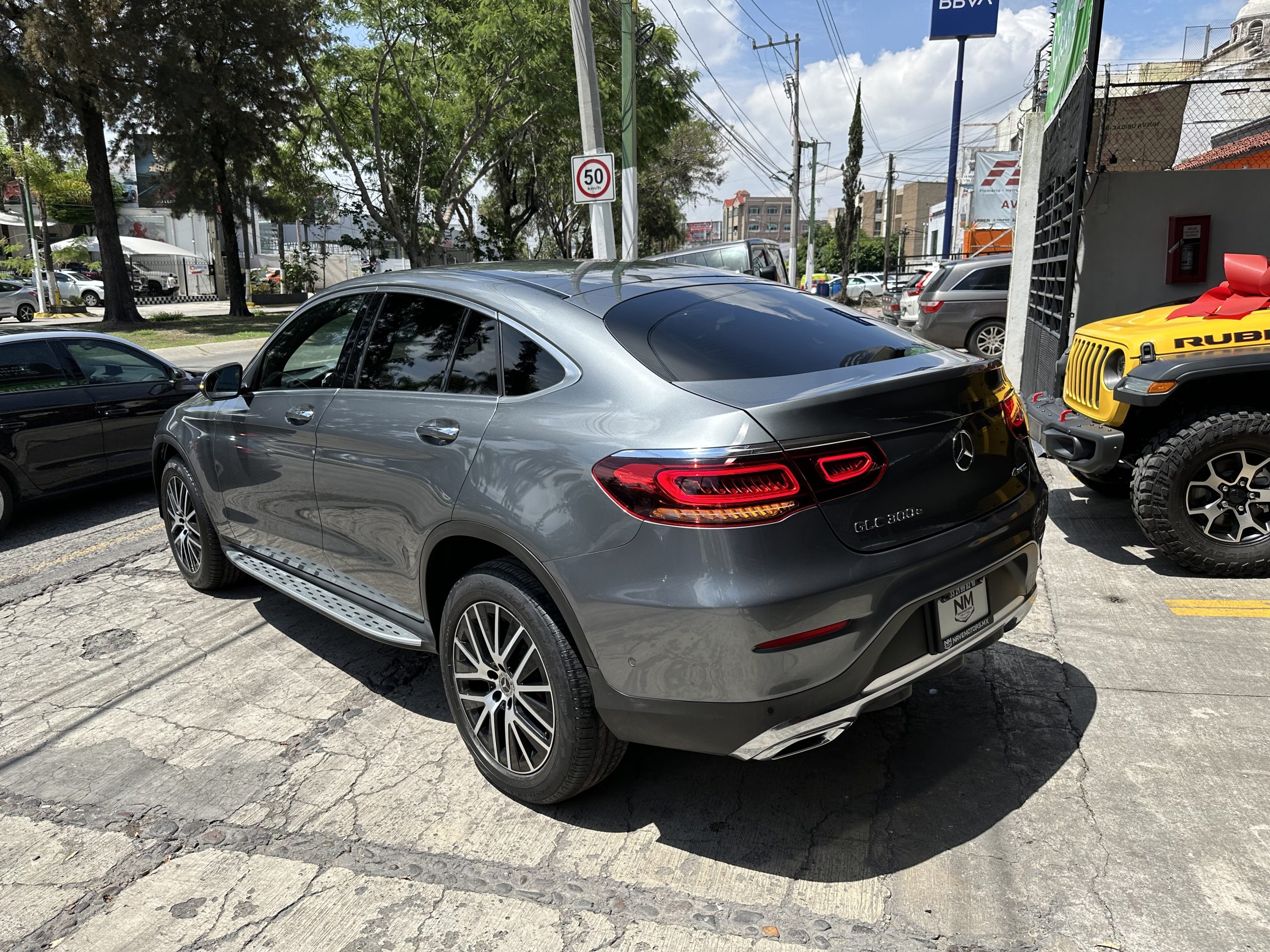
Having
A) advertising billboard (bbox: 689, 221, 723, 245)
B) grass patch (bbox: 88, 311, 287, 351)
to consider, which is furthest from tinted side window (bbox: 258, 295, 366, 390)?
advertising billboard (bbox: 689, 221, 723, 245)

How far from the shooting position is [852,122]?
5981 centimetres

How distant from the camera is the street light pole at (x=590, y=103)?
12266mm

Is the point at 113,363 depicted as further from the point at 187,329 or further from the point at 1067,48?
the point at 187,329

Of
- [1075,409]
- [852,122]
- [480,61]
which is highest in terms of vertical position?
[852,122]

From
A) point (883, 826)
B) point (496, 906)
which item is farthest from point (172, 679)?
point (883, 826)

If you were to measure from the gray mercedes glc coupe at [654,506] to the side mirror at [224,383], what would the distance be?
0.86 meters

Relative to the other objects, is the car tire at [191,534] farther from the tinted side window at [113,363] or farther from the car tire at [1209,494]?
the car tire at [1209,494]

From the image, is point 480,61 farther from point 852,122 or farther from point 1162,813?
point 852,122

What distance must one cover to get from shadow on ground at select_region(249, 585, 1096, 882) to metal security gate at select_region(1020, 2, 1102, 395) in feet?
12.0

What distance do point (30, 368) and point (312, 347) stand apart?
4.29 m

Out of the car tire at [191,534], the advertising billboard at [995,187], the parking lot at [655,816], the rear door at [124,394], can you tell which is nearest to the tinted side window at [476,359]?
the parking lot at [655,816]

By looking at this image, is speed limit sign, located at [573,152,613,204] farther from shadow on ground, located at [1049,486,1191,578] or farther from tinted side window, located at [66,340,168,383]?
shadow on ground, located at [1049,486,1191,578]

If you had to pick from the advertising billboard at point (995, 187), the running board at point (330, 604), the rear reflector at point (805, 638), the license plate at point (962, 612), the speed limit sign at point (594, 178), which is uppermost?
the advertising billboard at point (995, 187)

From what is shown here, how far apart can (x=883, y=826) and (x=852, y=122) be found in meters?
62.8
